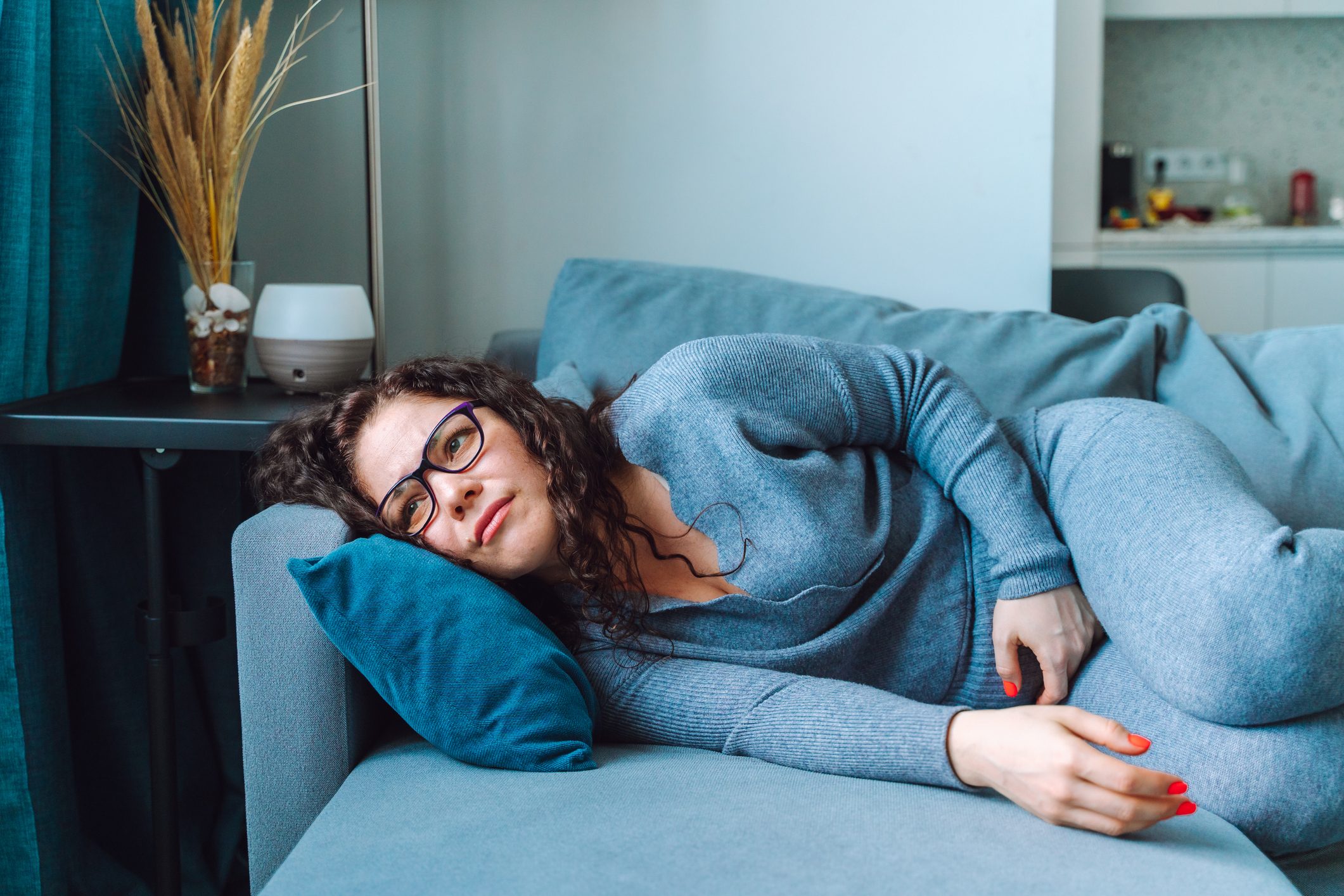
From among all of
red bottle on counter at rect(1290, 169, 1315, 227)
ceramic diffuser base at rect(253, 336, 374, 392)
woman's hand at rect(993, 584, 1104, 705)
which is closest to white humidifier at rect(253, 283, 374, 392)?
ceramic diffuser base at rect(253, 336, 374, 392)

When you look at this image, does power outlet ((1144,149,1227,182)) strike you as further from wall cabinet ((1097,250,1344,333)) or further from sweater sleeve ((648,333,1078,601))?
sweater sleeve ((648,333,1078,601))

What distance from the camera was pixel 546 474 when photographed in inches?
44.1

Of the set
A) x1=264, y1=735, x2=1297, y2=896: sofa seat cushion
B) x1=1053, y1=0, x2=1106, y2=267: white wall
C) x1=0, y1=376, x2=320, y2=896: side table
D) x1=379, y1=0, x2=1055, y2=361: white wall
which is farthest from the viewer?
x1=1053, y1=0, x2=1106, y2=267: white wall

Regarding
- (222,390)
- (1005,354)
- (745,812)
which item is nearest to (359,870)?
(745,812)

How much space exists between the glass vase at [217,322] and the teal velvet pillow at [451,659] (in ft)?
2.33

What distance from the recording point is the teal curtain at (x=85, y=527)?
142 centimetres

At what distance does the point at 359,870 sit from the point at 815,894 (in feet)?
1.18

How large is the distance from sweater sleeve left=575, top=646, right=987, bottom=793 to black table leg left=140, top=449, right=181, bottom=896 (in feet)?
2.03

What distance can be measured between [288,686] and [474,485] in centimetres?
27

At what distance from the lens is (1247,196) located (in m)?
→ 3.83

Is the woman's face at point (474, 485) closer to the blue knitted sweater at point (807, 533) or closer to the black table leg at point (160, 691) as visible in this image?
the blue knitted sweater at point (807, 533)

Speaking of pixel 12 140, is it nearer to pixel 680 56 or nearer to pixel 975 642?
pixel 680 56

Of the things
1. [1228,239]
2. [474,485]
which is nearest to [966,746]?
[474,485]

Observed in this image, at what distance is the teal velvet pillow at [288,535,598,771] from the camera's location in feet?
3.23
